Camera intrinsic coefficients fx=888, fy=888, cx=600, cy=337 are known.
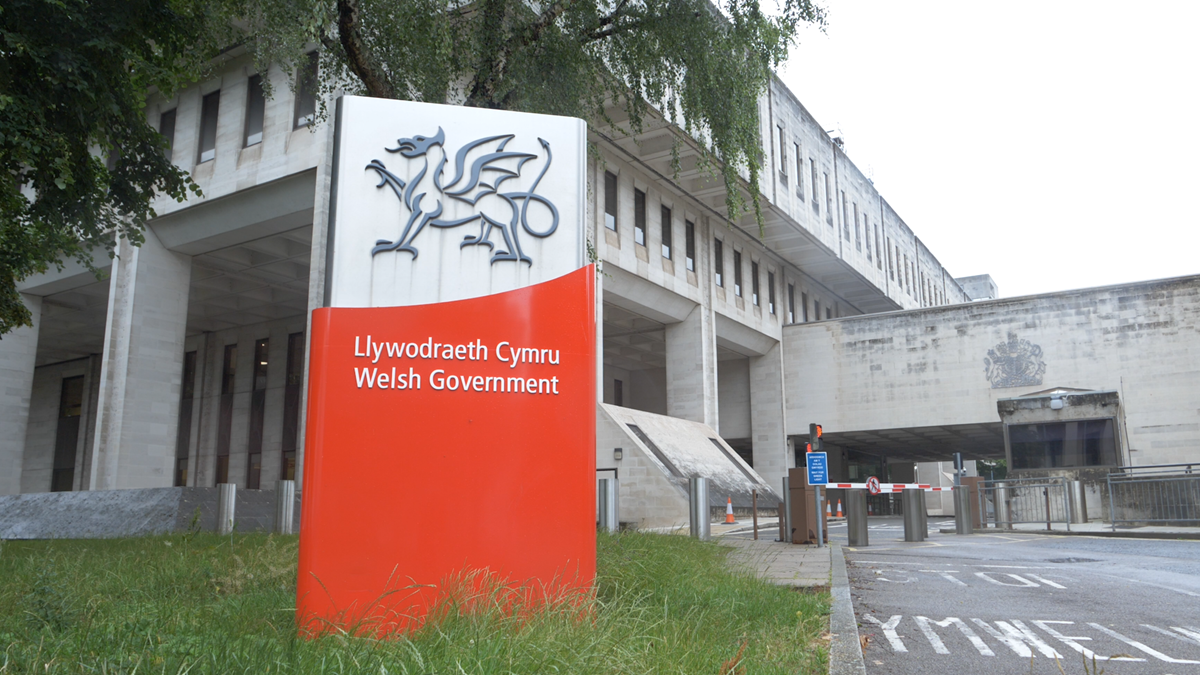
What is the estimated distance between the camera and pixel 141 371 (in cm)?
2436

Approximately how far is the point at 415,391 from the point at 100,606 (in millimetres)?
2298

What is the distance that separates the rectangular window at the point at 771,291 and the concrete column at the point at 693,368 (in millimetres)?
6563

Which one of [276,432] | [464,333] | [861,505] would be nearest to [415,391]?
[464,333]

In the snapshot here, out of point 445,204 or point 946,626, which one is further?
point 946,626

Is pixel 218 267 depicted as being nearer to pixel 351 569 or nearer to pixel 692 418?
pixel 692 418

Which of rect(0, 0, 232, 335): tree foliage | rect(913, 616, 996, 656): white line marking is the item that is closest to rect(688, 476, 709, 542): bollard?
rect(913, 616, 996, 656): white line marking

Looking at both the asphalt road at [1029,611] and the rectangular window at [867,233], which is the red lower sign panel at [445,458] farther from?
the rectangular window at [867,233]

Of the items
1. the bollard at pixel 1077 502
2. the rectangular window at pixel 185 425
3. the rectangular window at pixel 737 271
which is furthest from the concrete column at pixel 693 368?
the rectangular window at pixel 185 425

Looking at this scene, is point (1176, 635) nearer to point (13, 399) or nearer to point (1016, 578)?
point (1016, 578)

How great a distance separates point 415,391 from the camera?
5.28 m

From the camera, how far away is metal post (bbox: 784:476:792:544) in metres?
13.7

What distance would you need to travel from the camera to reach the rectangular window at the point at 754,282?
1519 inches

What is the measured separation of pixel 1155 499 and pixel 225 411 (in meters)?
32.7

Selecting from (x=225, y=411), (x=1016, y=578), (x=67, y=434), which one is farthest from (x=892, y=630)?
(x=67, y=434)
